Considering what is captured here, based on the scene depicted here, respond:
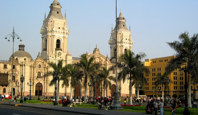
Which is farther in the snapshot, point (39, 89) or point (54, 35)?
point (54, 35)

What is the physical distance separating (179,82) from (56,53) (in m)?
47.9

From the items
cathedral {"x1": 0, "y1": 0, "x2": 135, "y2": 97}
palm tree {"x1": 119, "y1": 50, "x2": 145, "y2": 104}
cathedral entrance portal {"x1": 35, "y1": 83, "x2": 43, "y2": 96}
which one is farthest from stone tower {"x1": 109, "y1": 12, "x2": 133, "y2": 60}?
palm tree {"x1": 119, "y1": 50, "x2": 145, "y2": 104}

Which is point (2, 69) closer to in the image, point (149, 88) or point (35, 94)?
point (35, 94)

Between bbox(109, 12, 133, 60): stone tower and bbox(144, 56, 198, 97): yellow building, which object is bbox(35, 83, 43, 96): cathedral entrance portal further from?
bbox(144, 56, 198, 97): yellow building

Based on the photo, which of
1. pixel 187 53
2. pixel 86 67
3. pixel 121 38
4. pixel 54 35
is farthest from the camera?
pixel 121 38

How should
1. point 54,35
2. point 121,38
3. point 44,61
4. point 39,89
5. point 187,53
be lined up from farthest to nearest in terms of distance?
point 121,38, point 54,35, point 44,61, point 39,89, point 187,53

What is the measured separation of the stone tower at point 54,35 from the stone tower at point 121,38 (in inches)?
749

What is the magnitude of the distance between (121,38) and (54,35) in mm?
24225

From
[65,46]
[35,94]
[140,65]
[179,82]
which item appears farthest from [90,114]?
[179,82]

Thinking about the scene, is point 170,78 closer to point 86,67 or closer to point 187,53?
point 86,67

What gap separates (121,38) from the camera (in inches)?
3819

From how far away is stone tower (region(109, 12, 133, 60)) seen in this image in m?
96.7

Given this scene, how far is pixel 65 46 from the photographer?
86062 millimetres

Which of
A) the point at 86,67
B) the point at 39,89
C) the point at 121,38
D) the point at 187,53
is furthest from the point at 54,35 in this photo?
the point at 187,53
